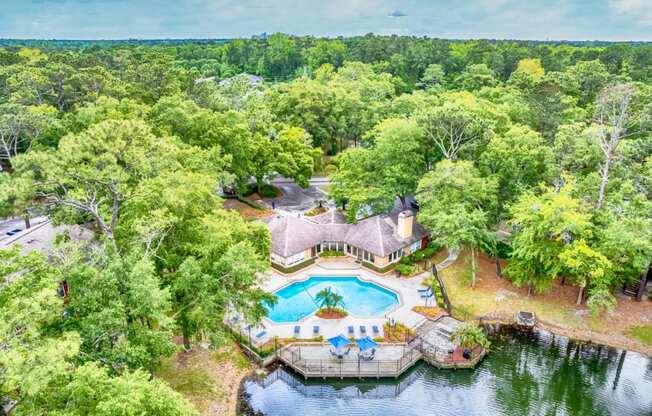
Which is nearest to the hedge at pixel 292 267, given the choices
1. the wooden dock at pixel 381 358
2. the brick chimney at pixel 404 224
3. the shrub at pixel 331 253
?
the shrub at pixel 331 253

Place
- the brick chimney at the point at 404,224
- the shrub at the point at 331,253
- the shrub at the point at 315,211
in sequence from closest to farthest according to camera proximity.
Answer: the brick chimney at the point at 404,224, the shrub at the point at 331,253, the shrub at the point at 315,211

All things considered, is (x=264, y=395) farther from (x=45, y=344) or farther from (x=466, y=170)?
(x=466, y=170)

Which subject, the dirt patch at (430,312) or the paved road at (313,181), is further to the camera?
the paved road at (313,181)

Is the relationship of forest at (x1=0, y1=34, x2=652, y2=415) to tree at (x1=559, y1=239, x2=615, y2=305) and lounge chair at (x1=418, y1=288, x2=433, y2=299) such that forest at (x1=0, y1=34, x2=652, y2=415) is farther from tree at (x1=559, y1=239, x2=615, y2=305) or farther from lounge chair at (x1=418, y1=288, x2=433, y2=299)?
lounge chair at (x1=418, y1=288, x2=433, y2=299)

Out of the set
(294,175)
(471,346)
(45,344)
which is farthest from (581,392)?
(294,175)

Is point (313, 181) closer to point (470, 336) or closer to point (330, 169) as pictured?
point (330, 169)

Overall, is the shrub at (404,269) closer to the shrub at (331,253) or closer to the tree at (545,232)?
the shrub at (331,253)
